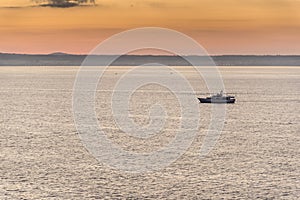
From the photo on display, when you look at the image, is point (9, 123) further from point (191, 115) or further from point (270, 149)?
point (270, 149)

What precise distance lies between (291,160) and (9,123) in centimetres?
6344

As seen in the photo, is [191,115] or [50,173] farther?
[191,115]

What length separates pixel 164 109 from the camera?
543 feet

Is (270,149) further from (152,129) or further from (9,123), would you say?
(9,123)

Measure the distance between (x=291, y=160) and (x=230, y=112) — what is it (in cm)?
7659

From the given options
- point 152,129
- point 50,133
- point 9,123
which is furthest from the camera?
point 9,123

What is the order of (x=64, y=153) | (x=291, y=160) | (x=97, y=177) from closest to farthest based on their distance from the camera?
(x=97, y=177) < (x=291, y=160) < (x=64, y=153)

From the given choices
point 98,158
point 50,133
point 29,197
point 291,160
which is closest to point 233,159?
point 291,160

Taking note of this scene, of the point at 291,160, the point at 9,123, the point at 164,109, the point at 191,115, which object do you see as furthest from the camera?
the point at 164,109

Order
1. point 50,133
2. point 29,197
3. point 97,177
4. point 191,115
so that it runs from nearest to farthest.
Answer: point 29,197 < point 97,177 < point 50,133 < point 191,115

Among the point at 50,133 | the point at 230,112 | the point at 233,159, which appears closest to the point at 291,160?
the point at 233,159

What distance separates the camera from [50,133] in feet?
359

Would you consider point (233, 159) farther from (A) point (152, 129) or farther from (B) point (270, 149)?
(A) point (152, 129)

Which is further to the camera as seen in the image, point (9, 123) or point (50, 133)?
point (9, 123)
